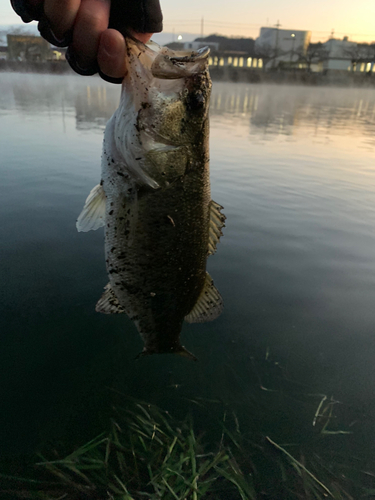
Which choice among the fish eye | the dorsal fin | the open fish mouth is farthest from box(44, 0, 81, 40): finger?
the dorsal fin

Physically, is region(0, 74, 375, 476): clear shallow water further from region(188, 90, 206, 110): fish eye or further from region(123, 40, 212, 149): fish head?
region(188, 90, 206, 110): fish eye

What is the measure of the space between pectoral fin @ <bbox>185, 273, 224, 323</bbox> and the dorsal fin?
0.95 feet

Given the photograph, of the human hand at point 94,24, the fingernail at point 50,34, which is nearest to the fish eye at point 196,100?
the human hand at point 94,24

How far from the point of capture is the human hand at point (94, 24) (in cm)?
213

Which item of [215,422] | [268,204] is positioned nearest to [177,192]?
[215,422]

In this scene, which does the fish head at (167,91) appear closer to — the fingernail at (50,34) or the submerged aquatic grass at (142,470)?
the fingernail at (50,34)

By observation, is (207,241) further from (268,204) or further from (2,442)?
(268,204)

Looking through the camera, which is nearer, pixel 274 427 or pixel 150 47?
pixel 150 47

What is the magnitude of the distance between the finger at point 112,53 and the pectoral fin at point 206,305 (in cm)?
166

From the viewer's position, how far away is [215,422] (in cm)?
359

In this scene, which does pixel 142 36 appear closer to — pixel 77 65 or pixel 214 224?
pixel 77 65

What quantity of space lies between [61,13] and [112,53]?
1.27 ft

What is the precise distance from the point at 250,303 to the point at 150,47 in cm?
408

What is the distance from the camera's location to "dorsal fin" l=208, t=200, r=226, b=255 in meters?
2.70
